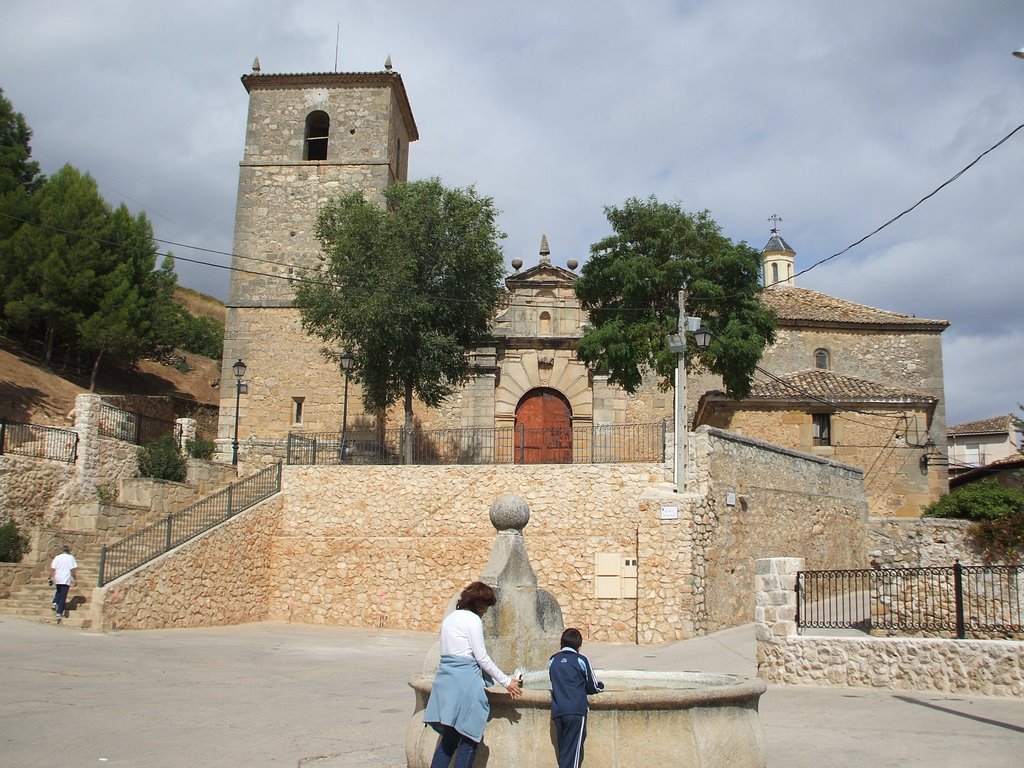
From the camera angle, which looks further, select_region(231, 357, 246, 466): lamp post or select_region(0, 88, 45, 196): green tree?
select_region(0, 88, 45, 196): green tree

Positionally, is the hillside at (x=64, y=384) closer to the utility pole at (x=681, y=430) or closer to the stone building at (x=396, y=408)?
the stone building at (x=396, y=408)

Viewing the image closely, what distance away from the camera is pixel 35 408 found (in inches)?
991

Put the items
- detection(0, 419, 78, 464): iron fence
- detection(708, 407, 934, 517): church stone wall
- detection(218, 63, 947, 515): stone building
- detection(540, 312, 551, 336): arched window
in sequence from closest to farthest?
detection(0, 419, 78, 464): iron fence → detection(218, 63, 947, 515): stone building → detection(540, 312, 551, 336): arched window → detection(708, 407, 934, 517): church stone wall

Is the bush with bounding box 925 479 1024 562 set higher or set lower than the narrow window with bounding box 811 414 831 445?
lower

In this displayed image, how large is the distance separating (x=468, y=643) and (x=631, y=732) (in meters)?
1.27

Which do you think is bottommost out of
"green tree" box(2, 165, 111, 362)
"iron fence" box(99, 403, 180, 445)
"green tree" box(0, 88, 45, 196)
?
"iron fence" box(99, 403, 180, 445)

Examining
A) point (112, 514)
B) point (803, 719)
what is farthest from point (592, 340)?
point (803, 719)

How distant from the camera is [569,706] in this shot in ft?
19.2

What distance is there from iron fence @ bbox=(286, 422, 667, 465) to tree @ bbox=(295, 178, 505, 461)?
124 centimetres

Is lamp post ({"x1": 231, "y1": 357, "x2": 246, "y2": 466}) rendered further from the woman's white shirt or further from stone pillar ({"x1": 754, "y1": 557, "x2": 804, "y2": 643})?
the woman's white shirt

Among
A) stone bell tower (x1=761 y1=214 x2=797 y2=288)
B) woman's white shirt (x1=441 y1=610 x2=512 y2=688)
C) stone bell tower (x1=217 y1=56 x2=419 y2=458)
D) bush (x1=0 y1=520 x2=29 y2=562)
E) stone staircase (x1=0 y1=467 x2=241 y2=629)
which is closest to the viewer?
woman's white shirt (x1=441 y1=610 x2=512 y2=688)

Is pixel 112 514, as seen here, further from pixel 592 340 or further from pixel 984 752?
pixel 984 752

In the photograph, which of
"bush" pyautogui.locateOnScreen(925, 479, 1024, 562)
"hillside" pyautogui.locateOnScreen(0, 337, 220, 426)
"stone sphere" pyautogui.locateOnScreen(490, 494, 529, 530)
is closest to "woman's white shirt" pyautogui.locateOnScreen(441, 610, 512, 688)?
"stone sphere" pyautogui.locateOnScreen(490, 494, 529, 530)

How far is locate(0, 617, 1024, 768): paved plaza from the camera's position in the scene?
25.1ft
